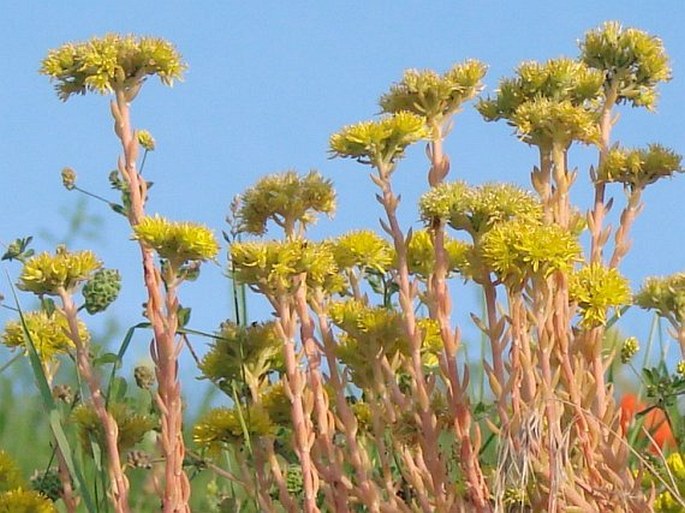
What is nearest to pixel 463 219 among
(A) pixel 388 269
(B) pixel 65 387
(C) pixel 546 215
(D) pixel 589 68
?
(C) pixel 546 215

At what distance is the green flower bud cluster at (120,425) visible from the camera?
7.17 ft

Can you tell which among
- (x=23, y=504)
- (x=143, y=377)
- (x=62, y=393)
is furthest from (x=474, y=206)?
(x=62, y=393)

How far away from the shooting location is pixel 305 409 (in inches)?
83.9

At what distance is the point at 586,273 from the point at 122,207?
0.78 m

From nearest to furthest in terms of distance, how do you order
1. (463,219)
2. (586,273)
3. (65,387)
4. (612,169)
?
(463,219) → (586,273) → (612,169) → (65,387)

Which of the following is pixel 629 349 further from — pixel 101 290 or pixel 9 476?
Result: pixel 9 476

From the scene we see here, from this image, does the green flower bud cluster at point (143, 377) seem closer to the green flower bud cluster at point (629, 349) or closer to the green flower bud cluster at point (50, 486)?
the green flower bud cluster at point (50, 486)

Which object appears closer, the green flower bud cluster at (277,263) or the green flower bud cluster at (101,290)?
the green flower bud cluster at (277,263)

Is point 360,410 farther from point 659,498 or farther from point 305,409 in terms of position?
point 659,498

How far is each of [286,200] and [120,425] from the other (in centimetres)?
47

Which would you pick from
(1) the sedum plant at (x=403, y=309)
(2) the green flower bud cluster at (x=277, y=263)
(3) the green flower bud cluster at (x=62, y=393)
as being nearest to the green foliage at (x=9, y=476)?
(1) the sedum plant at (x=403, y=309)

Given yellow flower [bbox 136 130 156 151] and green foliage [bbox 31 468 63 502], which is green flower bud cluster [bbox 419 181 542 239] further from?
green foliage [bbox 31 468 63 502]

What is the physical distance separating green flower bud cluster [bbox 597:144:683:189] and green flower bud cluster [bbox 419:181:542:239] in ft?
1.04

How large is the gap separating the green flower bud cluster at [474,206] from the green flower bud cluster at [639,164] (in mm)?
317
